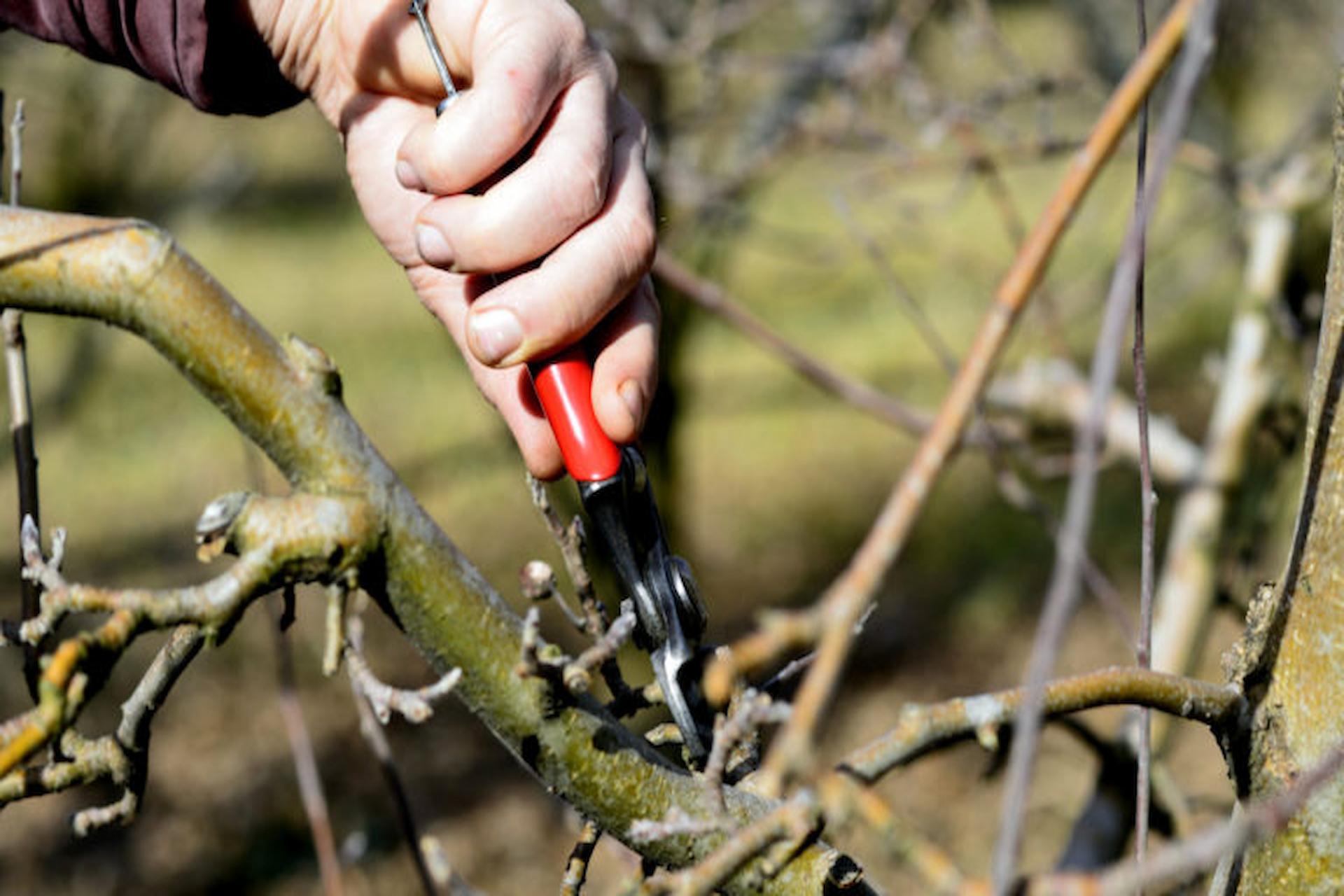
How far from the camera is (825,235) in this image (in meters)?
9.47

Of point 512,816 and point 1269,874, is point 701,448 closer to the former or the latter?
point 512,816

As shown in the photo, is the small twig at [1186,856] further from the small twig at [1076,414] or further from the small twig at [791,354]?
the small twig at [1076,414]

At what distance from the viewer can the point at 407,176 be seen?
43.6 inches

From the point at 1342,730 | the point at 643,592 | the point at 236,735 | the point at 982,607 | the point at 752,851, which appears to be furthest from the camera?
the point at 982,607

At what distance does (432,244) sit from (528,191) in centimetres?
9

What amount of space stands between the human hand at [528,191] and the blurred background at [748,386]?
28cm

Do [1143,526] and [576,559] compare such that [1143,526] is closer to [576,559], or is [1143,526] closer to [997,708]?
[997,708]

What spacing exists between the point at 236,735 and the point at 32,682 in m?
4.39

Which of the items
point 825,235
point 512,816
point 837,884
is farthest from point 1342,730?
point 825,235

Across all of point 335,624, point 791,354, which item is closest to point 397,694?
point 335,624

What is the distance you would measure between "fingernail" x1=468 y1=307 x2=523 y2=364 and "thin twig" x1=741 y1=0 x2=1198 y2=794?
607mm

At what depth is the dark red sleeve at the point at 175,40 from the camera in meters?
1.22

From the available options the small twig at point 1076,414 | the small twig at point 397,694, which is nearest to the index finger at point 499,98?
the small twig at point 397,694

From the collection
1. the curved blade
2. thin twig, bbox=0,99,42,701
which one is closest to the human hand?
the curved blade
